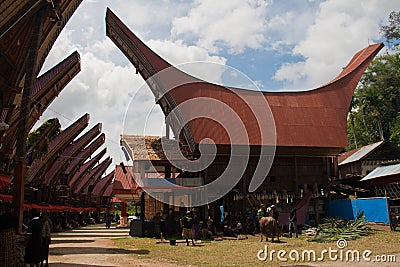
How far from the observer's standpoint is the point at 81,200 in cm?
4819

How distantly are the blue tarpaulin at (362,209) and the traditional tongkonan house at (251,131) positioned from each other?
101cm

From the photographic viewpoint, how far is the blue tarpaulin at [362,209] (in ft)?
59.6

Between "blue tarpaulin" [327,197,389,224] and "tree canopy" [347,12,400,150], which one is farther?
"tree canopy" [347,12,400,150]

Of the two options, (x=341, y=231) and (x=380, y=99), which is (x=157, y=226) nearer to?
(x=341, y=231)

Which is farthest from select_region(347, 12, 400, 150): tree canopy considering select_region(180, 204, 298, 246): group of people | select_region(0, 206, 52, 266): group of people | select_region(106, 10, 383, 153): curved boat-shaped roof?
select_region(0, 206, 52, 266): group of people

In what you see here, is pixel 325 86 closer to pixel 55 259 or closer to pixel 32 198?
pixel 55 259

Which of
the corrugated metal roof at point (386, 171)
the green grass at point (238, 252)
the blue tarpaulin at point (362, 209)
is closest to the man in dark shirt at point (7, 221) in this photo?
the green grass at point (238, 252)

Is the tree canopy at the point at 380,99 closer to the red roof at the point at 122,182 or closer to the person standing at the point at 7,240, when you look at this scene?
the red roof at the point at 122,182

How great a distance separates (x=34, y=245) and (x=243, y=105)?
53.5 ft

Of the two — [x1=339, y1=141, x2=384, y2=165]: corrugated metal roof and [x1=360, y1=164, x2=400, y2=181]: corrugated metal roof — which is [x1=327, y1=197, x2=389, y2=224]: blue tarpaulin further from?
[x1=339, y1=141, x2=384, y2=165]: corrugated metal roof

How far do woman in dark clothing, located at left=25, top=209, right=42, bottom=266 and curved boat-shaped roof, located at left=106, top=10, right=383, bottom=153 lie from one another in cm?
1235
